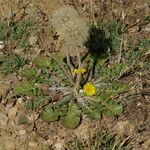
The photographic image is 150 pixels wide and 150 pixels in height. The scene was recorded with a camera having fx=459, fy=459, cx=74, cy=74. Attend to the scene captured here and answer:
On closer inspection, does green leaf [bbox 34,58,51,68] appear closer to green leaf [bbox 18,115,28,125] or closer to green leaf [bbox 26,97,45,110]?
green leaf [bbox 26,97,45,110]

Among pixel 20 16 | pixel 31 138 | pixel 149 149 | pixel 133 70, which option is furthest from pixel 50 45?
pixel 149 149

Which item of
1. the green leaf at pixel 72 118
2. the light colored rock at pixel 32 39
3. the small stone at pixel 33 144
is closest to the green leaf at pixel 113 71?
the green leaf at pixel 72 118

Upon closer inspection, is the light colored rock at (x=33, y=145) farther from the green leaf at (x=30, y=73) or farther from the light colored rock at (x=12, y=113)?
the green leaf at (x=30, y=73)

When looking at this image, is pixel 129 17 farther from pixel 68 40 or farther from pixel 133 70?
pixel 68 40

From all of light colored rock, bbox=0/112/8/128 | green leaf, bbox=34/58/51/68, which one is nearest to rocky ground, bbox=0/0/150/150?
light colored rock, bbox=0/112/8/128

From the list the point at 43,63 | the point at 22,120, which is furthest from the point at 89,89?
the point at 22,120

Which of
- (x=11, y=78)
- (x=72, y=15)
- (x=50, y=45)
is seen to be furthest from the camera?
(x=50, y=45)

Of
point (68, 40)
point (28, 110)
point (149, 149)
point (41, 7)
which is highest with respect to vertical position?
point (41, 7)
